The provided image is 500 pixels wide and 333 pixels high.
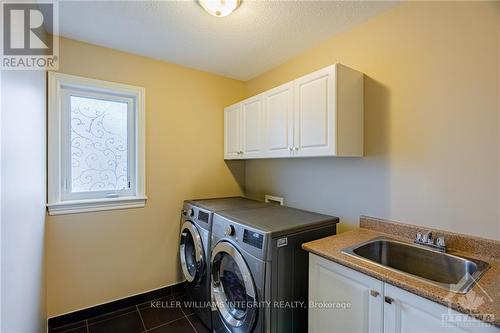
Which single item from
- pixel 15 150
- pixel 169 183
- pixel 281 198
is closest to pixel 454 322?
pixel 281 198

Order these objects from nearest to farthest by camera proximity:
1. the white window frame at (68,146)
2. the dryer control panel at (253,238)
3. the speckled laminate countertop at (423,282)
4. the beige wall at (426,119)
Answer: the speckled laminate countertop at (423,282)
the beige wall at (426,119)
the dryer control panel at (253,238)
the white window frame at (68,146)

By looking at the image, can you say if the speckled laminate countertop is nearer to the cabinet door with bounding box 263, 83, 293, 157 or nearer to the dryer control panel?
the dryer control panel

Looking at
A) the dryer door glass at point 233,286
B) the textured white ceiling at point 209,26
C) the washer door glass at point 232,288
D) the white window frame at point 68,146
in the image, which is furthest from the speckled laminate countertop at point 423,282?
the white window frame at point 68,146

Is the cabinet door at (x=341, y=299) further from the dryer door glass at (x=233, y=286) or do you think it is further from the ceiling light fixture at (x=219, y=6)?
the ceiling light fixture at (x=219, y=6)

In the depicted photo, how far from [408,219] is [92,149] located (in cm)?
258

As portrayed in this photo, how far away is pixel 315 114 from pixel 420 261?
1114mm

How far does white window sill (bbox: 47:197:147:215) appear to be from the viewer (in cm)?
191

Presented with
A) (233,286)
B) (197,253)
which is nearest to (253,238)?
(233,286)

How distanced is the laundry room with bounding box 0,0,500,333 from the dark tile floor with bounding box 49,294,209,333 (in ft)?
0.06

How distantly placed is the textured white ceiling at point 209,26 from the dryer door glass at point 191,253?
1.61 metres

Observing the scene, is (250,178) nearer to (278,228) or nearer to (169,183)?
(169,183)

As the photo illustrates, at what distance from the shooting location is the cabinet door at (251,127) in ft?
7.36

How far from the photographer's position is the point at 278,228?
4.78 feet

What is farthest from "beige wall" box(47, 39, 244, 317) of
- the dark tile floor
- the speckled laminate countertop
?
the speckled laminate countertop
